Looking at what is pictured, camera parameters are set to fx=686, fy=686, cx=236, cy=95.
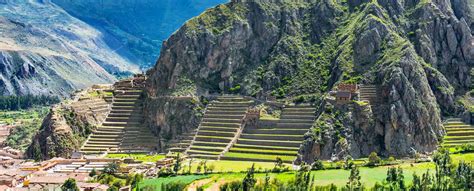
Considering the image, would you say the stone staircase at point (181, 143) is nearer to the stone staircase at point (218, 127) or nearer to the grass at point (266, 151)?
the stone staircase at point (218, 127)

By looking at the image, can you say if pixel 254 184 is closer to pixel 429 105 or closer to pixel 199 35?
pixel 429 105

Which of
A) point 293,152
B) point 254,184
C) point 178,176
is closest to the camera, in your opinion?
point 254,184

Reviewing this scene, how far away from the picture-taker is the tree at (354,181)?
340 feet

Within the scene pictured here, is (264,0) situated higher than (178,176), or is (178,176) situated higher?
(264,0)

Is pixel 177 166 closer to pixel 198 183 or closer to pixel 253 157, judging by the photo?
pixel 198 183

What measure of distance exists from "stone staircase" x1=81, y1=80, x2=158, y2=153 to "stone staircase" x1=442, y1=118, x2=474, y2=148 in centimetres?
6653

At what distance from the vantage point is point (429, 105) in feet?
467

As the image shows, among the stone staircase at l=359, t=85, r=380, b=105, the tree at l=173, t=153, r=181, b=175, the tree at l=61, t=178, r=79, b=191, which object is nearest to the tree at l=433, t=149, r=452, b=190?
the stone staircase at l=359, t=85, r=380, b=105

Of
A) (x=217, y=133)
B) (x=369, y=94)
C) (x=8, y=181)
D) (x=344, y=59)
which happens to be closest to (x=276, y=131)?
(x=217, y=133)

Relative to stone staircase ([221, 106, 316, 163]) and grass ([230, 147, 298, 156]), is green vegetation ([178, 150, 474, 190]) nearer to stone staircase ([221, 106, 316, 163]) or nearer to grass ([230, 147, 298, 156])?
grass ([230, 147, 298, 156])

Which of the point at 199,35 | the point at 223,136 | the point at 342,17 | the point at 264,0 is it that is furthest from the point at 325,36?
the point at 223,136

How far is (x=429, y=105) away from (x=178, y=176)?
5458 cm

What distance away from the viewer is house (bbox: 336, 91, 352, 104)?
142625 mm

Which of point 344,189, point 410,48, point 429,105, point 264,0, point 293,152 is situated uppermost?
point 264,0
